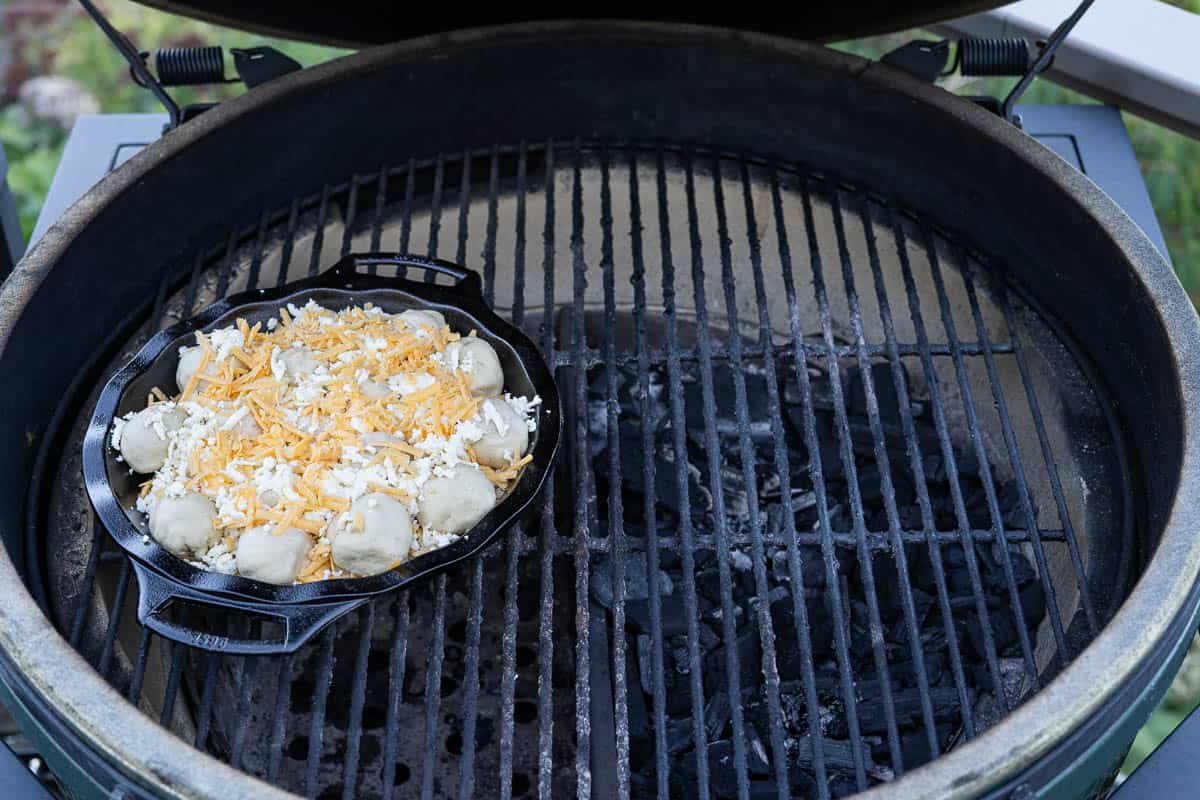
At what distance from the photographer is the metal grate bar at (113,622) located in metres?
1.54

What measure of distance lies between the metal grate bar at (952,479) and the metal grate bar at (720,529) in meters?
0.31

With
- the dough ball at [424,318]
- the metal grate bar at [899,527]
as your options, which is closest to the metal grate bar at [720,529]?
the metal grate bar at [899,527]

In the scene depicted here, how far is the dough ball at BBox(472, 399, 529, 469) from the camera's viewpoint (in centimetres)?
161

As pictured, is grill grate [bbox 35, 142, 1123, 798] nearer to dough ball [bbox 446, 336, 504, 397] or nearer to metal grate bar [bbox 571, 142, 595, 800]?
metal grate bar [bbox 571, 142, 595, 800]

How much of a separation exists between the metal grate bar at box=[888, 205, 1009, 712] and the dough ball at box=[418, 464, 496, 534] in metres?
0.67

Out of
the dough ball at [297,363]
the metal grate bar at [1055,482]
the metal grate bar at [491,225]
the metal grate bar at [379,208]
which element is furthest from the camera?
the metal grate bar at [379,208]

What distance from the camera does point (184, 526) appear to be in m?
1.50

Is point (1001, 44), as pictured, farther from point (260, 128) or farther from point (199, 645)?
point (199, 645)

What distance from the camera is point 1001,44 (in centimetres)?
205

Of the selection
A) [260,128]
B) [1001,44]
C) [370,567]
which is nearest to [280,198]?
[260,128]

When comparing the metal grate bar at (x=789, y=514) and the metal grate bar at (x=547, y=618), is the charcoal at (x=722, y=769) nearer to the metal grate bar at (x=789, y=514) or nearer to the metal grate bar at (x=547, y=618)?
the metal grate bar at (x=789, y=514)

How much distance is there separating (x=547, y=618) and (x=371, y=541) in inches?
11.0

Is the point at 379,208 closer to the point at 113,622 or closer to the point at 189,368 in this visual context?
the point at 189,368

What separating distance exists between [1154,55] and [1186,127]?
0.17 m
